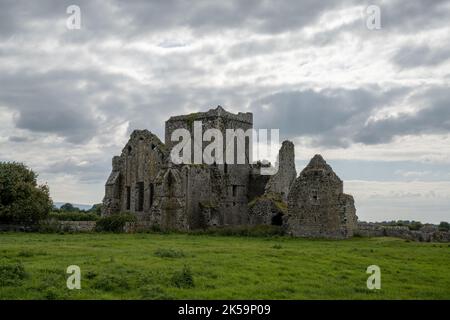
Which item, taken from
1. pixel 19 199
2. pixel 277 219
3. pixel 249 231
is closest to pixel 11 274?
pixel 249 231

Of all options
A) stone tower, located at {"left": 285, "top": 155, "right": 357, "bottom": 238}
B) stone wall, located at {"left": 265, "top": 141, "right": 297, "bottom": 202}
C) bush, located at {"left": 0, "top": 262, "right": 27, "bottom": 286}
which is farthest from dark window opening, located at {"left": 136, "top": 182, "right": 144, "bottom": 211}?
bush, located at {"left": 0, "top": 262, "right": 27, "bottom": 286}

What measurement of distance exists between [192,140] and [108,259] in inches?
1326

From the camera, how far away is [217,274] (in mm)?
18750

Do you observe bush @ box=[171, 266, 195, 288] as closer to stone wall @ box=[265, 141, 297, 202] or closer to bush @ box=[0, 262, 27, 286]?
bush @ box=[0, 262, 27, 286]

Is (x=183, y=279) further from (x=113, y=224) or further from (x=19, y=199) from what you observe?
(x=19, y=199)

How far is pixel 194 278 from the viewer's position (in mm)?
17750

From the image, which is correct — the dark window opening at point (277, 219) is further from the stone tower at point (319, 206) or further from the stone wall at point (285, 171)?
the stone tower at point (319, 206)

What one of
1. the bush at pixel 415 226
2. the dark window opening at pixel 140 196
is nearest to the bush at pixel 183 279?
the bush at pixel 415 226

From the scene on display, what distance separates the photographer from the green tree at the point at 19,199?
148 feet

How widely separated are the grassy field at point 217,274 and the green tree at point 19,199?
68.3 ft

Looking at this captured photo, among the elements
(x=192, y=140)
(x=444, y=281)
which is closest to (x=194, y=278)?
(x=444, y=281)

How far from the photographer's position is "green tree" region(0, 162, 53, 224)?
148 feet

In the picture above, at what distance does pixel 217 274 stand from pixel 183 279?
6.09ft
